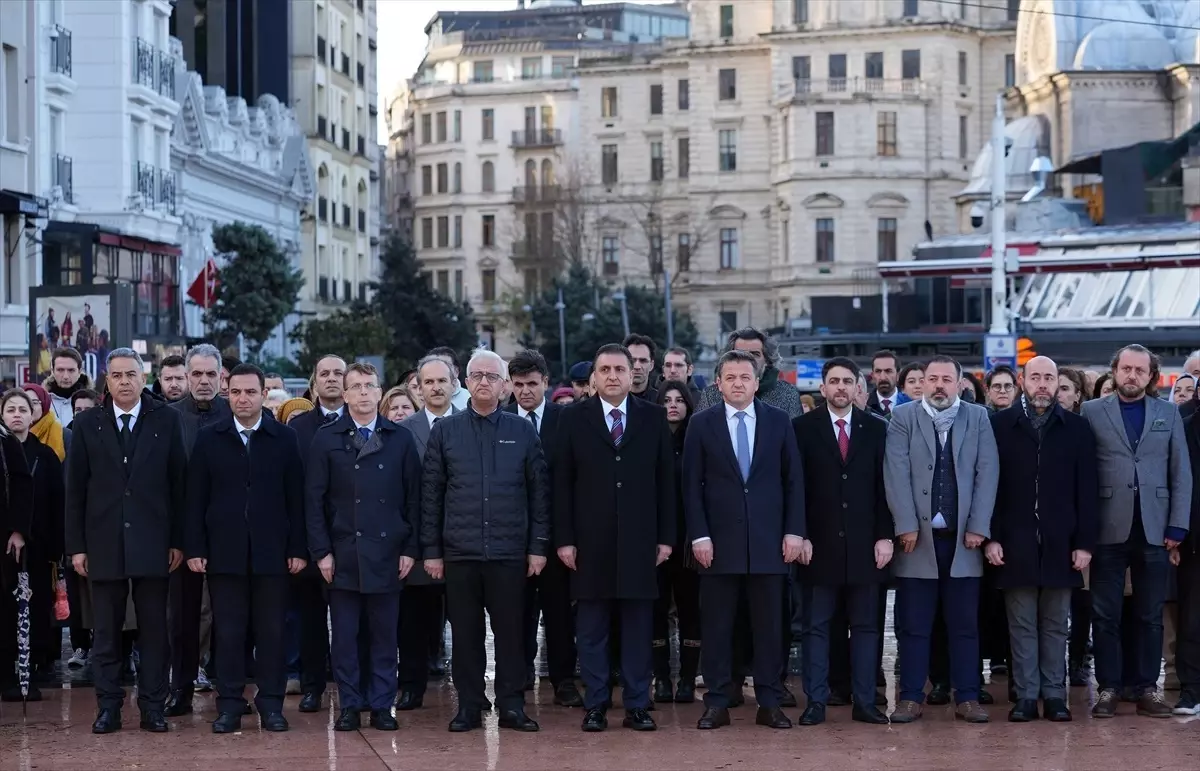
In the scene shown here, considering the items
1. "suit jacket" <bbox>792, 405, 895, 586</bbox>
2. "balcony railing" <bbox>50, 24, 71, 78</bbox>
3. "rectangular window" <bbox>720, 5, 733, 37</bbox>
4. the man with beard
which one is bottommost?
"suit jacket" <bbox>792, 405, 895, 586</bbox>

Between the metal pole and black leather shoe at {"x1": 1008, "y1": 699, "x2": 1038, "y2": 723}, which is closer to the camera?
black leather shoe at {"x1": 1008, "y1": 699, "x2": 1038, "y2": 723}

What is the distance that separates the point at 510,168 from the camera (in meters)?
118

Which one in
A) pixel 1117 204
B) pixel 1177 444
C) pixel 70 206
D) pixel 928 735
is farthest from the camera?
pixel 1117 204

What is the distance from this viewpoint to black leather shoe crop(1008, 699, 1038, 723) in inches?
486

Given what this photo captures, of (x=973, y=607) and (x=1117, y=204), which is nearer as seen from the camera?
(x=973, y=607)

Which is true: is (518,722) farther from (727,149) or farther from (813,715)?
(727,149)

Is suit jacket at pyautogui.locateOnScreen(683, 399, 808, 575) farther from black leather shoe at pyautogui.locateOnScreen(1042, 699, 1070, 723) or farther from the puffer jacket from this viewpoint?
black leather shoe at pyautogui.locateOnScreen(1042, 699, 1070, 723)

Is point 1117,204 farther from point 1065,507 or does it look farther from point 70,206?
point 1065,507

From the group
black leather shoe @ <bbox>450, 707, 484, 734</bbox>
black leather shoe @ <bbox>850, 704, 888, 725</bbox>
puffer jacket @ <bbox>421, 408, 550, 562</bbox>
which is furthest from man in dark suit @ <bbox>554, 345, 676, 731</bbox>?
black leather shoe @ <bbox>850, 704, 888, 725</bbox>

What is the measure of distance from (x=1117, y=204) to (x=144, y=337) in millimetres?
34182

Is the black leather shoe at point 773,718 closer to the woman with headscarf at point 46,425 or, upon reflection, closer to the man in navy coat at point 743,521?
the man in navy coat at point 743,521

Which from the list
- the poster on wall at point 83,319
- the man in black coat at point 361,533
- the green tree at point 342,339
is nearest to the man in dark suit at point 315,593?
the man in black coat at point 361,533

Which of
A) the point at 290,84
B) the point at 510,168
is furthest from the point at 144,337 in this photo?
the point at 510,168

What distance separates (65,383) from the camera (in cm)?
1598
